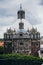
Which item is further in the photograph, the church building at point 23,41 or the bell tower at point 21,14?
the bell tower at point 21,14

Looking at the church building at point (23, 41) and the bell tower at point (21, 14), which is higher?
the bell tower at point (21, 14)

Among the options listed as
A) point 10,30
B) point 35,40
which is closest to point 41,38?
point 35,40

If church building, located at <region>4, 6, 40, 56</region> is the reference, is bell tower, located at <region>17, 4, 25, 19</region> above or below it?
above

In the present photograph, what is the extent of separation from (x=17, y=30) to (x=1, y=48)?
15.1 feet

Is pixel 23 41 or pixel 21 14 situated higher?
pixel 21 14


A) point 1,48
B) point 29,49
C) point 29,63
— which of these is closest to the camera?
point 29,63

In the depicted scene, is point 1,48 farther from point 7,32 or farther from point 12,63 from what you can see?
point 12,63

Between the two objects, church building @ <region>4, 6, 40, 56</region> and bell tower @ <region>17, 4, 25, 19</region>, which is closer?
church building @ <region>4, 6, 40, 56</region>

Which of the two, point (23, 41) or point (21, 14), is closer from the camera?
point (23, 41)

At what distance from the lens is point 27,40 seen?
42.3 metres

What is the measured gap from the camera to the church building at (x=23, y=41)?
137 feet

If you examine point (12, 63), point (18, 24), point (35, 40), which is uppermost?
point (18, 24)

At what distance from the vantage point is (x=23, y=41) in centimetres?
4231

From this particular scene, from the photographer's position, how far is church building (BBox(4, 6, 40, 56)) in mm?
41906
